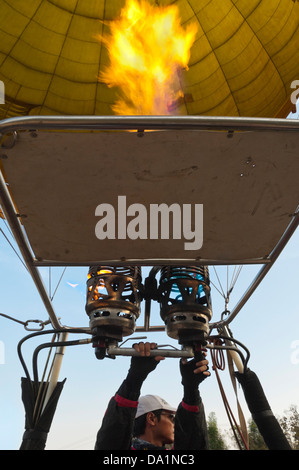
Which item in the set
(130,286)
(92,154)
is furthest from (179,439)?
(92,154)

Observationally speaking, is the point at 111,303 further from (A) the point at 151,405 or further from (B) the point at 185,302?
(A) the point at 151,405

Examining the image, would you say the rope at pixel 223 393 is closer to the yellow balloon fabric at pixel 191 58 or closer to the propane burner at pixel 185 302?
the propane burner at pixel 185 302

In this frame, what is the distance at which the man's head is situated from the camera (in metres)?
2.56

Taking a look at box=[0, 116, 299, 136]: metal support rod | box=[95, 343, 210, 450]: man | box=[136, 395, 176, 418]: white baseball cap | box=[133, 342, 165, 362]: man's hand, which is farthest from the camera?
box=[136, 395, 176, 418]: white baseball cap

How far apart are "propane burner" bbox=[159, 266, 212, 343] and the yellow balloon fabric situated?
1184mm

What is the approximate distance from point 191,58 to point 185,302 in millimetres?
1511

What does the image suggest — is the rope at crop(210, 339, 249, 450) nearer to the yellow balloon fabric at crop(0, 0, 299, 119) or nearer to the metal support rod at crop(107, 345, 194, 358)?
the metal support rod at crop(107, 345, 194, 358)

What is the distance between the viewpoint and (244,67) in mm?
2414

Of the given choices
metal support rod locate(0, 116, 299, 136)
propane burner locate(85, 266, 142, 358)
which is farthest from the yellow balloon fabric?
metal support rod locate(0, 116, 299, 136)

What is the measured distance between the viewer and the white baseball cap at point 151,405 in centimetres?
267

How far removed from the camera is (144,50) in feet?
6.98

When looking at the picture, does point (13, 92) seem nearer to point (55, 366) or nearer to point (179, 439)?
point (55, 366)

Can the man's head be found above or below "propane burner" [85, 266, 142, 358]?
below

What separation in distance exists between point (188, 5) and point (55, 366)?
1.98m
